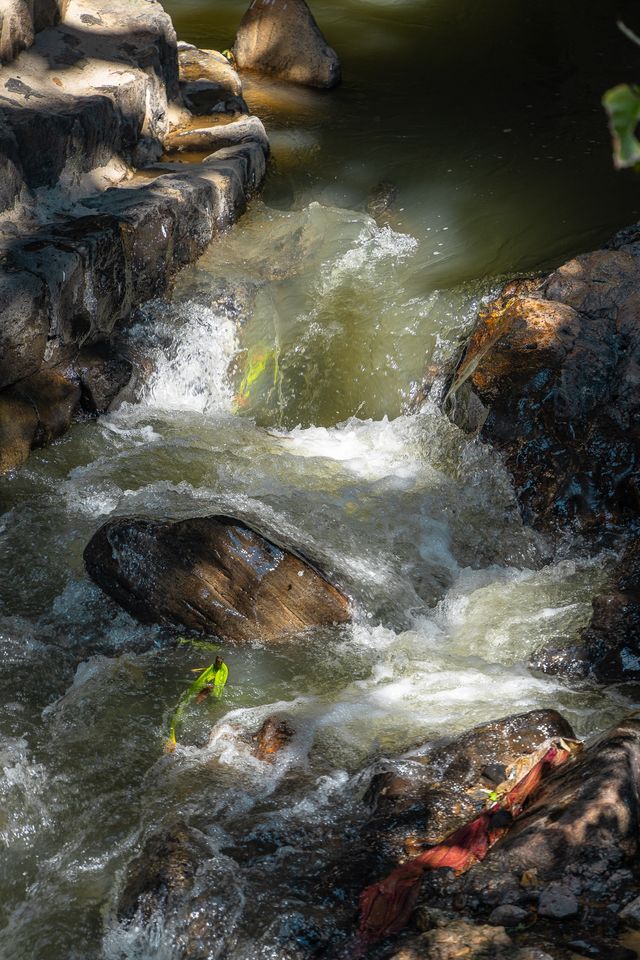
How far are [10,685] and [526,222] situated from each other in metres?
4.73

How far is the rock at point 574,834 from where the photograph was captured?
2.56 meters

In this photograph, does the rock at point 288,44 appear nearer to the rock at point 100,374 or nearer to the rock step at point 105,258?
the rock step at point 105,258

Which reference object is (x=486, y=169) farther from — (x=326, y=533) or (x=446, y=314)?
(x=326, y=533)

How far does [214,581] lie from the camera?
14.0 feet

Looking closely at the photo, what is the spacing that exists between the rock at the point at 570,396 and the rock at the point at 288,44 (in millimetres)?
4648

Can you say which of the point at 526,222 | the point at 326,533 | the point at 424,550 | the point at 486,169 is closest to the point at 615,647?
the point at 424,550

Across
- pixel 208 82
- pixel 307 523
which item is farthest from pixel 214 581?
pixel 208 82

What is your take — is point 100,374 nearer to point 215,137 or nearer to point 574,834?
point 215,137

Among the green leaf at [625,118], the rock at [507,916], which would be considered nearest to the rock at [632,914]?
the rock at [507,916]

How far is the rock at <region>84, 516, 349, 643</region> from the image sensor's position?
4.26 metres

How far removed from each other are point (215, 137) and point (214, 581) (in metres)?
4.53

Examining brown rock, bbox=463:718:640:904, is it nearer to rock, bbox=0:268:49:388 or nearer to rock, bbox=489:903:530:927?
rock, bbox=489:903:530:927

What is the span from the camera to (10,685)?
3926 mm

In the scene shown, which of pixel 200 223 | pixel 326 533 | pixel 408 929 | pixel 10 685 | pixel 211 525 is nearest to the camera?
pixel 408 929
